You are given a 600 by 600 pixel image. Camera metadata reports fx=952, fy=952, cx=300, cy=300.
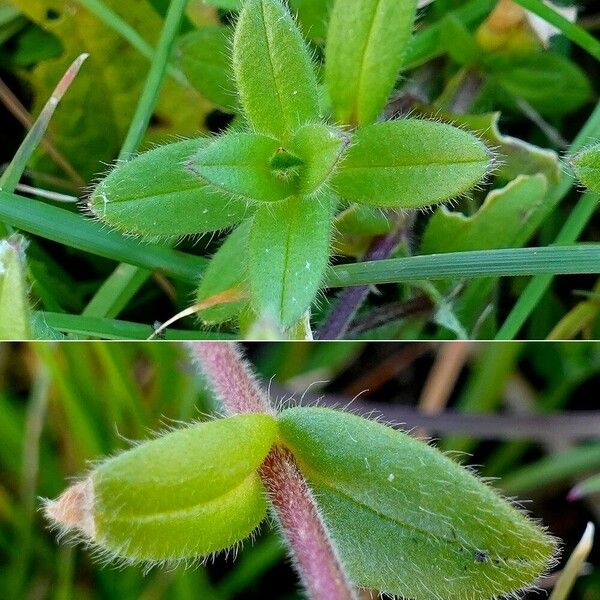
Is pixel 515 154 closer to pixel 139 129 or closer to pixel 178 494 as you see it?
pixel 139 129

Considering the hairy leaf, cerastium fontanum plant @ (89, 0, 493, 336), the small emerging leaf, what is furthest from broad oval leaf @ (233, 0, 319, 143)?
the hairy leaf

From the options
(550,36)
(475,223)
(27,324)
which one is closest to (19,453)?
(27,324)

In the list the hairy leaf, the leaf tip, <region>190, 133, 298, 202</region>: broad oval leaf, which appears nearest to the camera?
the leaf tip

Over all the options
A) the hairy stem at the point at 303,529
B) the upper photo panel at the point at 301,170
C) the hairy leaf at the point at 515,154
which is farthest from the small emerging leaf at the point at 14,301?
the hairy leaf at the point at 515,154

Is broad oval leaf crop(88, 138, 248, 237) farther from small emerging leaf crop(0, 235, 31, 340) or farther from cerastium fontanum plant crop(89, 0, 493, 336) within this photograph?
small emerging leaf crop(0, 235, 31, 340)

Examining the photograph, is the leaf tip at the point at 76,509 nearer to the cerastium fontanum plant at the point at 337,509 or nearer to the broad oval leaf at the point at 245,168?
the cerastium fontanum plant at the point at 337,509

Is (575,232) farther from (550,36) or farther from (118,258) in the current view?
(118,258)
